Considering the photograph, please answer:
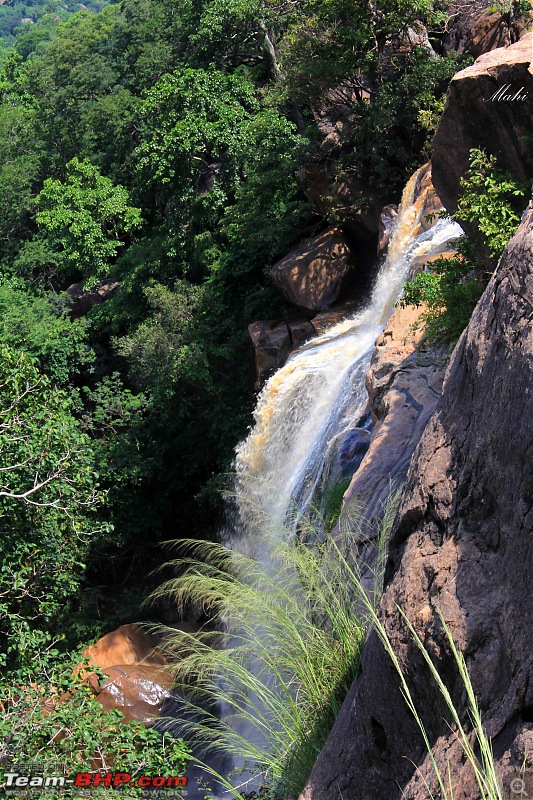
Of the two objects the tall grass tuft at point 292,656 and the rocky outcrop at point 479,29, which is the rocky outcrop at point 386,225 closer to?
the rocky outcrop at point 479,29

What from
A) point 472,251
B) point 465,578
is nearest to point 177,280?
point 472,251

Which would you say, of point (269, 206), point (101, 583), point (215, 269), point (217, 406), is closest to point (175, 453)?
point (217, 406)

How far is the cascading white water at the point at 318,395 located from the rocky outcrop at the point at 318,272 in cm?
97

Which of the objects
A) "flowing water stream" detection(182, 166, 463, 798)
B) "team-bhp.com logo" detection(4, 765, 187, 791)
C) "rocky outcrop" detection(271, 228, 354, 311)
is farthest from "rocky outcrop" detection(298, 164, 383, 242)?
"team-bhp.com logo" detection(4, 765, 187, 791)

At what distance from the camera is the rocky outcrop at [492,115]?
765cm

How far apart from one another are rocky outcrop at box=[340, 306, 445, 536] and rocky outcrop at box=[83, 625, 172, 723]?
5166 millimetres

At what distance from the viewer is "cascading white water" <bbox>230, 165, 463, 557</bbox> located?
1091 centimetres

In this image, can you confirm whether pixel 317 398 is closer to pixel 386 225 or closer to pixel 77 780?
pixel 386 225

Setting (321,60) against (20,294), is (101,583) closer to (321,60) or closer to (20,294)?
(20,294)

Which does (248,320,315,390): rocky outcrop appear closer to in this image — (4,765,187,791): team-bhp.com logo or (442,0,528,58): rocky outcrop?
(442,0,528,58): rocky outcrop

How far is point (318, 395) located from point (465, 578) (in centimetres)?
864

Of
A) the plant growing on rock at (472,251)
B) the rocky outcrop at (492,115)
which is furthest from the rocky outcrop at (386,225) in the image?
the rocky outcrop at (492,115)

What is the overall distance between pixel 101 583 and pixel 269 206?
7905 millimetres

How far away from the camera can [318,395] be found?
12.1m
